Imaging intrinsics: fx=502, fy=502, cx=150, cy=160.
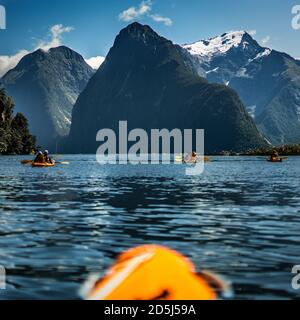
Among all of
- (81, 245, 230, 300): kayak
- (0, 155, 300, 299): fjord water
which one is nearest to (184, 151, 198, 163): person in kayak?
(0, 155, 300, 299): fjord water

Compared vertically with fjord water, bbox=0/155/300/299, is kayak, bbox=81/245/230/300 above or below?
above

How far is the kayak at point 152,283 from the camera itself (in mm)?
9203

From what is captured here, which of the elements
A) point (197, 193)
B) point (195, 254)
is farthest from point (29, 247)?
point (197, 193)

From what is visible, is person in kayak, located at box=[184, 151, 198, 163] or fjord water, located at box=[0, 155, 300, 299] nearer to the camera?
fjord water, located at box=[0, 155, 300, 299]

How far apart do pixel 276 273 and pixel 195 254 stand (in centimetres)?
283

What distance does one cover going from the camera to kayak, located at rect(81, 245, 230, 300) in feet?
30.2

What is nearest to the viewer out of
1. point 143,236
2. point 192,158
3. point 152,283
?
point 152,283

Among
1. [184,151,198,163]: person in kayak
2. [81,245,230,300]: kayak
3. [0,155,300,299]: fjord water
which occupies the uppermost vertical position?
[184,151,198,163]: person in kayak

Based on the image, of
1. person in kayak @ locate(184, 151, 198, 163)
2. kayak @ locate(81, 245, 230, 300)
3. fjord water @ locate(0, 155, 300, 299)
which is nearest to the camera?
kayak @ locate(81, 245, 230, 300)

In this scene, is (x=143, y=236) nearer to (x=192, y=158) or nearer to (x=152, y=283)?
(x=152, y=283)

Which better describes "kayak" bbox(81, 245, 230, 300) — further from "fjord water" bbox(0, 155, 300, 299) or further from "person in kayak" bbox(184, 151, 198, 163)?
"person in kayak" bbox(184, 151, 198, 163)

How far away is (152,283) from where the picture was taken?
932 centimetres

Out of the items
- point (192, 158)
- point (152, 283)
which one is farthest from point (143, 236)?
point (192, 158)

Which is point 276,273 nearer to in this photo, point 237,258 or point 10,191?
point 237,258
